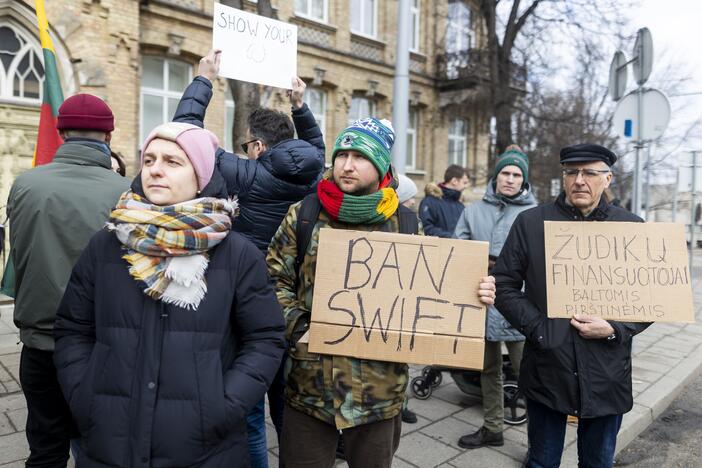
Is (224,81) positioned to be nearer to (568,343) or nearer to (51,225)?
(51,225)

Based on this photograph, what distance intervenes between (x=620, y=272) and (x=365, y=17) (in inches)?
582

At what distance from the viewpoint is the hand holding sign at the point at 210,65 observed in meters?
2.93

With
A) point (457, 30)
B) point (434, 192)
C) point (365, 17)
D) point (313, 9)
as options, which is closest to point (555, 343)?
point (434, 192)

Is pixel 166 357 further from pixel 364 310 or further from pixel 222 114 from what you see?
pixel 222 114

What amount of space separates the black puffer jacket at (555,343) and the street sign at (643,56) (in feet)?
15.9

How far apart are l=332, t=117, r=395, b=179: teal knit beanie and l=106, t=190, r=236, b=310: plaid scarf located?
0.67m

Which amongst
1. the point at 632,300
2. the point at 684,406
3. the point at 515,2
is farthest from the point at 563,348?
the point at 515,2

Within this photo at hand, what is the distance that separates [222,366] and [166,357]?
0.21 metres

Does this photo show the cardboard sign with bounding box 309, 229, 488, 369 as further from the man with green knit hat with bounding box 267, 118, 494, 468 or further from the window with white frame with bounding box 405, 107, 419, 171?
the window with white frame with bounding box 405, 107, 419, 171

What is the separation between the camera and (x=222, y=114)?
1187 centimetres

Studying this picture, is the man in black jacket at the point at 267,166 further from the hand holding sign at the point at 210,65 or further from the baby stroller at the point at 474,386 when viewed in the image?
the baby stroller at the point at 474,386

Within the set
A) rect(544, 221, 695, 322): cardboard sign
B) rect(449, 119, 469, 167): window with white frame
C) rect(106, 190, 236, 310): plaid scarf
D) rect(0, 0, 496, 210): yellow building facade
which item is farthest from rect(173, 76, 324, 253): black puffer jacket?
rect(449, 119, 469, 167): window with white frame

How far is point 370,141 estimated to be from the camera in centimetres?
223

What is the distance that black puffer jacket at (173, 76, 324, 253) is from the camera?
286 cm
